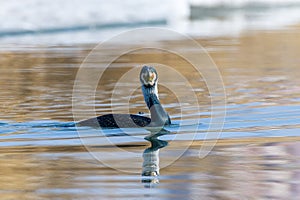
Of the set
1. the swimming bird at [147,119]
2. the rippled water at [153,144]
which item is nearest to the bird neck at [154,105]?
the swimming bird at [147,119]

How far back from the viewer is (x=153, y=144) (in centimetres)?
682

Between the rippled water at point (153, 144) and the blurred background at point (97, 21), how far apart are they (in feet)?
19.4

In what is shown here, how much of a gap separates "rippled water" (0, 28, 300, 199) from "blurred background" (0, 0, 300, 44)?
5921mm

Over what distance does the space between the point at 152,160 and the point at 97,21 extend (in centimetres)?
1477

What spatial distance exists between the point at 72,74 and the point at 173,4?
32.5 ft

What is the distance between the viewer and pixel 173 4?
72.2 feet

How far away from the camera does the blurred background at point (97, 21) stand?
19.1 metres

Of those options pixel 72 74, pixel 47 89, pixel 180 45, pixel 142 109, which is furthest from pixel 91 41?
pixel 142 109

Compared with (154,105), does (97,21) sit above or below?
above

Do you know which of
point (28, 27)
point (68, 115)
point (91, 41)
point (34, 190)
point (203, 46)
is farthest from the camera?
point (28, 27)

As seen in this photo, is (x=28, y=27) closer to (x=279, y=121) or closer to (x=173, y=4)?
(x=173, y=4)

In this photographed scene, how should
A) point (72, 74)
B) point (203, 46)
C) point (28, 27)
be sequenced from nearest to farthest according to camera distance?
point (72, 74) → point (203, 46) → point (28, 27)

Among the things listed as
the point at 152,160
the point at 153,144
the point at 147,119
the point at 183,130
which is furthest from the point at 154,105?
the point at 152,160

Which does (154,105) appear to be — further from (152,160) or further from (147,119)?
(152,160)
